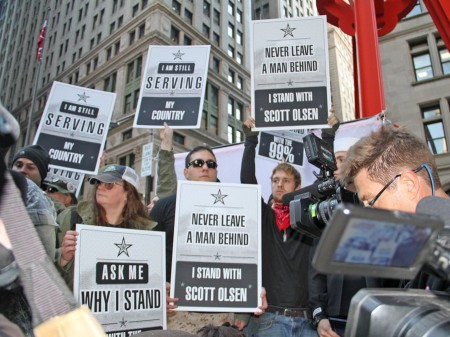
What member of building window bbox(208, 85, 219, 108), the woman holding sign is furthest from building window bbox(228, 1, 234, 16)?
the woman holding sign

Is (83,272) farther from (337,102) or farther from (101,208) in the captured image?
(337,102)

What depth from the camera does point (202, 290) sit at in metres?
3.19

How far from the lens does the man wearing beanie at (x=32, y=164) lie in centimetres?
311

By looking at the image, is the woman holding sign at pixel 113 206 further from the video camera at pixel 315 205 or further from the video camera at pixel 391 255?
the video camera at pixel 391 255

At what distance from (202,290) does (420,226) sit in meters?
2.72

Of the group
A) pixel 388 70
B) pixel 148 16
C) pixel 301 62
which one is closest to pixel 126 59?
pixel 148 16

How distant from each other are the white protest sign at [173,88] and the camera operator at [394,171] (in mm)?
3393

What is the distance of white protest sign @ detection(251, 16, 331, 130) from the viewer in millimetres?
4352

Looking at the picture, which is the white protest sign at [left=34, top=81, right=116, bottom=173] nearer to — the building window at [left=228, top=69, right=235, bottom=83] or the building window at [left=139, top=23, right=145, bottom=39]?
the building window at [left=139, top=23, right=145, bottom=39]

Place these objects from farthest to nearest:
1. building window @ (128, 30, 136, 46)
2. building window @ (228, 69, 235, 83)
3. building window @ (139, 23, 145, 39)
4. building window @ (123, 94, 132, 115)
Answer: building window @ (228, 69, 235, 83)
building window @ (128, 30, 136, 46)
building window @ (139, 23, 145, 39)
building window @ (123, 94, 132, 115)

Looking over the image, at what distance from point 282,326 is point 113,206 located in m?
1.58

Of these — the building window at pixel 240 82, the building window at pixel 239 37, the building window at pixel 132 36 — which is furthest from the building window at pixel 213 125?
the building window at pixel 239 37

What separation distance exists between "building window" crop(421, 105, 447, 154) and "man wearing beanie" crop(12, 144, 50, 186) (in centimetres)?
1847

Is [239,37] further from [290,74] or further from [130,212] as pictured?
[130,212]
